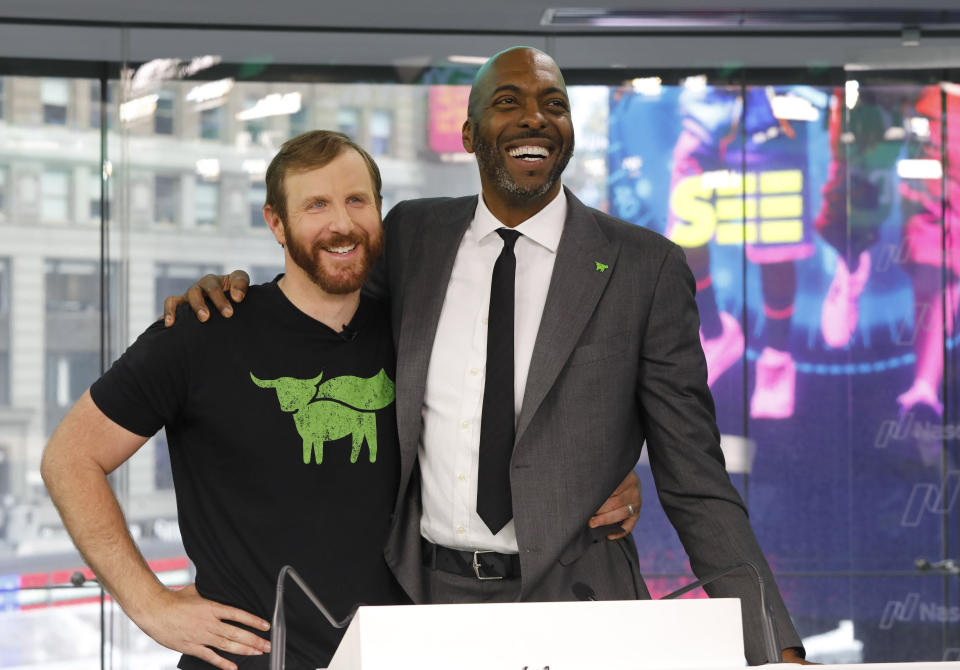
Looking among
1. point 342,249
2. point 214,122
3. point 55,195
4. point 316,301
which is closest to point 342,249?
point 342,249

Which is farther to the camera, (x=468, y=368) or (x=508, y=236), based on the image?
(x=508, y=236)

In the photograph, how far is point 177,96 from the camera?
14.4 ft

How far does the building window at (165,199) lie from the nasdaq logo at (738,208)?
196 cm

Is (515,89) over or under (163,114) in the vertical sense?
under

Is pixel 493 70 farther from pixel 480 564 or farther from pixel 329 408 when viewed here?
pixel 480 564

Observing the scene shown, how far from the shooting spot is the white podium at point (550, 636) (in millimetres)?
1136

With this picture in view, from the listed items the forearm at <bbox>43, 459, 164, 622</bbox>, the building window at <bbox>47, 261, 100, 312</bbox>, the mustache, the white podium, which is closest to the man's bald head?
the mustache

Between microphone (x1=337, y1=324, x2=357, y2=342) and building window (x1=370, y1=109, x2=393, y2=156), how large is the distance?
229 cm

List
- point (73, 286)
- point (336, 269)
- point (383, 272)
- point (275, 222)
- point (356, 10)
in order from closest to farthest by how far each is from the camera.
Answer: point (336, 269) < point (275, 222) < point (383, 272) < point (356, 10) < point (73, 286)

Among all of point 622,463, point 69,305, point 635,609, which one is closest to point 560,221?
point 622,463

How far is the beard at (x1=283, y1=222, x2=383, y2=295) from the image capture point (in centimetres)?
218

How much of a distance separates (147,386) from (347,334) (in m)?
0.40

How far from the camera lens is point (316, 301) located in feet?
7.36

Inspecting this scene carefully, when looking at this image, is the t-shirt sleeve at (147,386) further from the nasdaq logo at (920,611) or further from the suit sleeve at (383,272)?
the nasdaq logo at (920,611)
